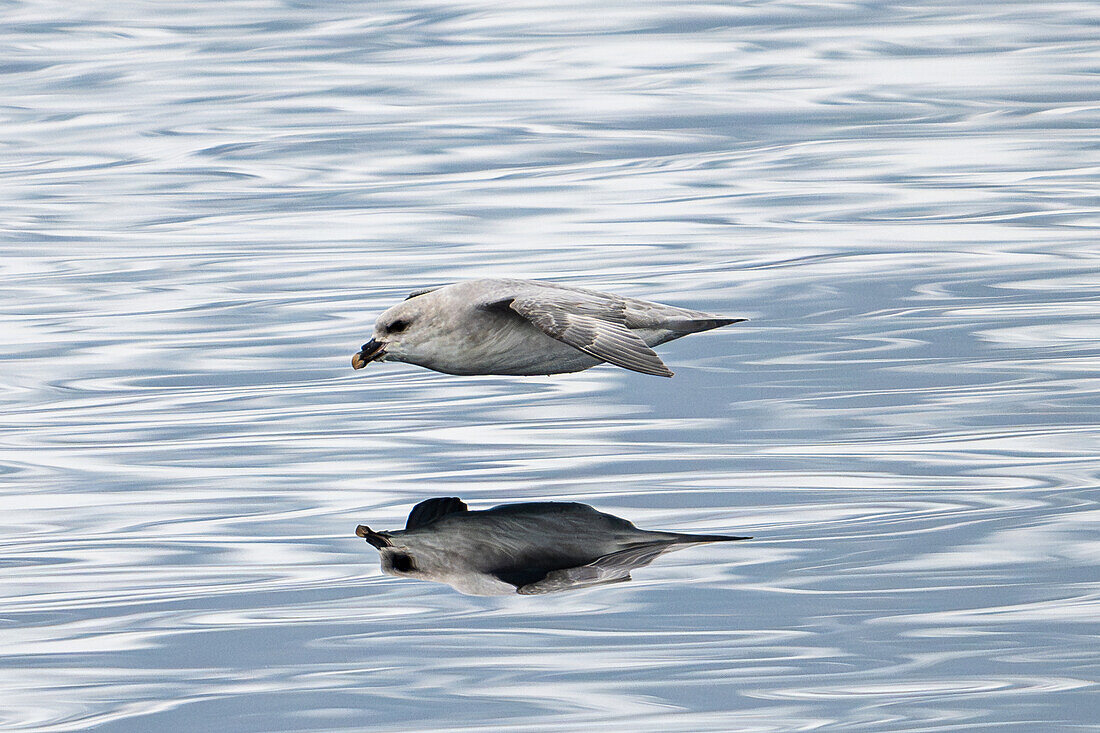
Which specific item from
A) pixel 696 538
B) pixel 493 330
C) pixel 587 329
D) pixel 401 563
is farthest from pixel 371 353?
pixel 696 538

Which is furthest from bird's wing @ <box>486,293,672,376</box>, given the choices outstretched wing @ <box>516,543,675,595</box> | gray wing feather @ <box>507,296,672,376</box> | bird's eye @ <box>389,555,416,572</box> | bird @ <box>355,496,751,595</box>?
bird's eye @ <box>389,555,416,572</box>

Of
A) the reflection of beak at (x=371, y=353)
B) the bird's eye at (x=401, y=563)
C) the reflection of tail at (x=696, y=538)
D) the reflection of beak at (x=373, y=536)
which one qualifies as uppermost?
the reflection of beak at (x=371, y=353)

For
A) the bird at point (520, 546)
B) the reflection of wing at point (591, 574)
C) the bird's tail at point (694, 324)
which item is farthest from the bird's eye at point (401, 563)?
the bird's tail at point (694, 324)

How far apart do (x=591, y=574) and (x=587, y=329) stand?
1.77 meters

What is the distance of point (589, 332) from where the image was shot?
9.36m

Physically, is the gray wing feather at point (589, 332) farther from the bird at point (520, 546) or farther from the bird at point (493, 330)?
the bird at point (520, 546)

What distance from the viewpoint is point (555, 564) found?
8133 mm

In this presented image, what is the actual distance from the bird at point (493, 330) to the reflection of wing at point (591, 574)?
4.59 feet

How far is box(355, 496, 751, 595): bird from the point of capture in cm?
799

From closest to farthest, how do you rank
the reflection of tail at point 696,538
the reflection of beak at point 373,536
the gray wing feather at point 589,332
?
the reflection of tail at point 696,538
the reflection of beak at point 373,536
the gray wing feather at point 589,332

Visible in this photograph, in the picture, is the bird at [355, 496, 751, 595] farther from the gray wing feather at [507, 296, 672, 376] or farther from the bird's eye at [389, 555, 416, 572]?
the gray wing feather at [507, 296, 672, 376]

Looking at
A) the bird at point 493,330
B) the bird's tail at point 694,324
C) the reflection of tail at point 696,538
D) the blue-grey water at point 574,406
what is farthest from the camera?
the bird's tail at point 694,324

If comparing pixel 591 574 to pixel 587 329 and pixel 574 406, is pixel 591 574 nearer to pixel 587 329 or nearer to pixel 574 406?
pixel 587 329

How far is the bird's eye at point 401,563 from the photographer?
27.1 feet
